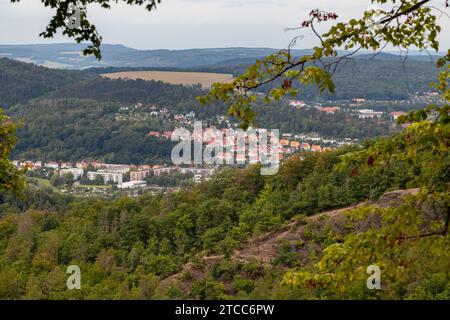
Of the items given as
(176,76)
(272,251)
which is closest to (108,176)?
(176,76)

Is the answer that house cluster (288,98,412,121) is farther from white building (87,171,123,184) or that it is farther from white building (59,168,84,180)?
white building (59,168,84,180)

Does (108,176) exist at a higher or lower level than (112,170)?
higher

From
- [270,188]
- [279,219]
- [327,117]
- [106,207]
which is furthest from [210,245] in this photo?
[327,117]

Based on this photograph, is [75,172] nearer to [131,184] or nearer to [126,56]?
[131,184]

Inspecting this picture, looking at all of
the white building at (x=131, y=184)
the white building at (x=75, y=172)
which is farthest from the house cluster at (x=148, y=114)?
the white building at (x=131, y=184)

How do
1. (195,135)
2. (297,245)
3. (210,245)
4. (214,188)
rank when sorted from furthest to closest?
(195,135) → (214,188) → (210,245) → (297,245)
